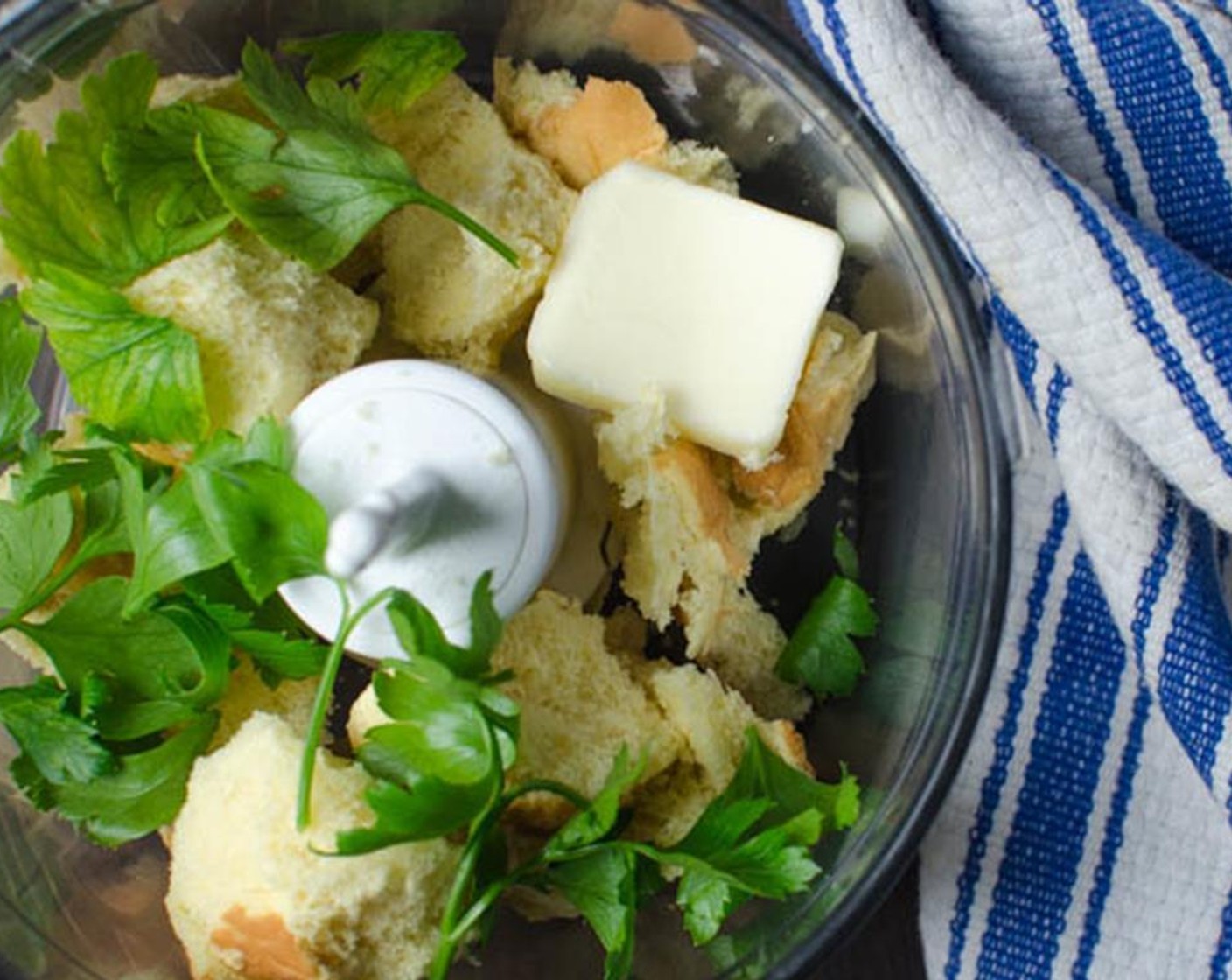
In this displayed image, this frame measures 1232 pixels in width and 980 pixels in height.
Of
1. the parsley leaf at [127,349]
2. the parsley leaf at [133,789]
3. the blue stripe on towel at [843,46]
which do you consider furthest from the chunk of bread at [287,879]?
the blue stripe on towel at [843,46]

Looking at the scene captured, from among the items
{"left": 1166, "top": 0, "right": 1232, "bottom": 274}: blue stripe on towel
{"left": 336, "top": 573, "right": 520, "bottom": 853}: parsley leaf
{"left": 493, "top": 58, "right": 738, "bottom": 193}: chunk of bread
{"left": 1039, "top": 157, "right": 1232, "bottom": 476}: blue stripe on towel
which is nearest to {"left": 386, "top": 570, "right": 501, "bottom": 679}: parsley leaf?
{"left": 336, "top": 573, "right": 520, "bottom": 853}: parsley leaf

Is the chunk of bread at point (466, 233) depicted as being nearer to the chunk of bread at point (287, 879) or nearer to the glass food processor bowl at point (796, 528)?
the glass food processor bowl at point (796, 528)

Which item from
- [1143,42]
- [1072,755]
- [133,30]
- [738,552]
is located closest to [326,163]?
[133,30]

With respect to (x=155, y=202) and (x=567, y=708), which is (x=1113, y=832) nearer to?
(x=567, y=708)

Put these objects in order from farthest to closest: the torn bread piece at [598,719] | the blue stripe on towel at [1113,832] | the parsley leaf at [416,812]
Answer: the blue stripe on towel at [1113,832] < the torn bread piece at [598,719] < the parsley leaf at [416,812]

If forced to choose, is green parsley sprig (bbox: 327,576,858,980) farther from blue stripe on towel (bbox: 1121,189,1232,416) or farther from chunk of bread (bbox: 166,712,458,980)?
blue stripe on towel (bbox: 1121,189,1232,416)

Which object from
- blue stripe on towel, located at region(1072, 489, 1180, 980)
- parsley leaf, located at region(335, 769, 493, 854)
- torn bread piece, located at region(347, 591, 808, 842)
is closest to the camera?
parsley leaf, located at region(335, 769, 493, 854)
